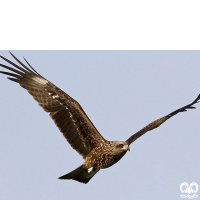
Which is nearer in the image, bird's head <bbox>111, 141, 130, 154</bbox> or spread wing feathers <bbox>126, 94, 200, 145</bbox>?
bird's head <bbox>111, 141, 130, 154</bbox>

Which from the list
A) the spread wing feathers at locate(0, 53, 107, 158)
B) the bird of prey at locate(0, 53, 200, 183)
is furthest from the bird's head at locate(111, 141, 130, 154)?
the spread wing feathers at locate(0, 53, 107, 158)

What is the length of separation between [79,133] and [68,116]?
1.47 ft

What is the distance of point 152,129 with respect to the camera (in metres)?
9.23

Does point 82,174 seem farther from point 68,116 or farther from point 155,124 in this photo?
point 155,124

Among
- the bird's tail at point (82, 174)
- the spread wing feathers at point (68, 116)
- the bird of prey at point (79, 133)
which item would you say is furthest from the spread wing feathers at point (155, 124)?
the bird's tail at point (82, 174)

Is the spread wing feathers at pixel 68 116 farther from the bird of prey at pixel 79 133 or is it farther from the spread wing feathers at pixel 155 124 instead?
the spread wing feathers at pixel 155 124

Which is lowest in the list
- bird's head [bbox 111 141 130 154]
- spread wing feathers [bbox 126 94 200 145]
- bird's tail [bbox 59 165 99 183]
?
bird's tail [bbox 59 165 99 183]

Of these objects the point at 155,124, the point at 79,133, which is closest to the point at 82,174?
the point at 79,133

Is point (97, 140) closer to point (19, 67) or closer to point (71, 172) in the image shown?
point (71, 172)

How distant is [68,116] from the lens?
8648 millimetres

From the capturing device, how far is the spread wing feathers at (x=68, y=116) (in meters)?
8.59

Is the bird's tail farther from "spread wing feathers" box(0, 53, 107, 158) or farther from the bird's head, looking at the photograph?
the bird's head

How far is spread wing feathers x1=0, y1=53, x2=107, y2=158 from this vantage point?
8.59 meters
